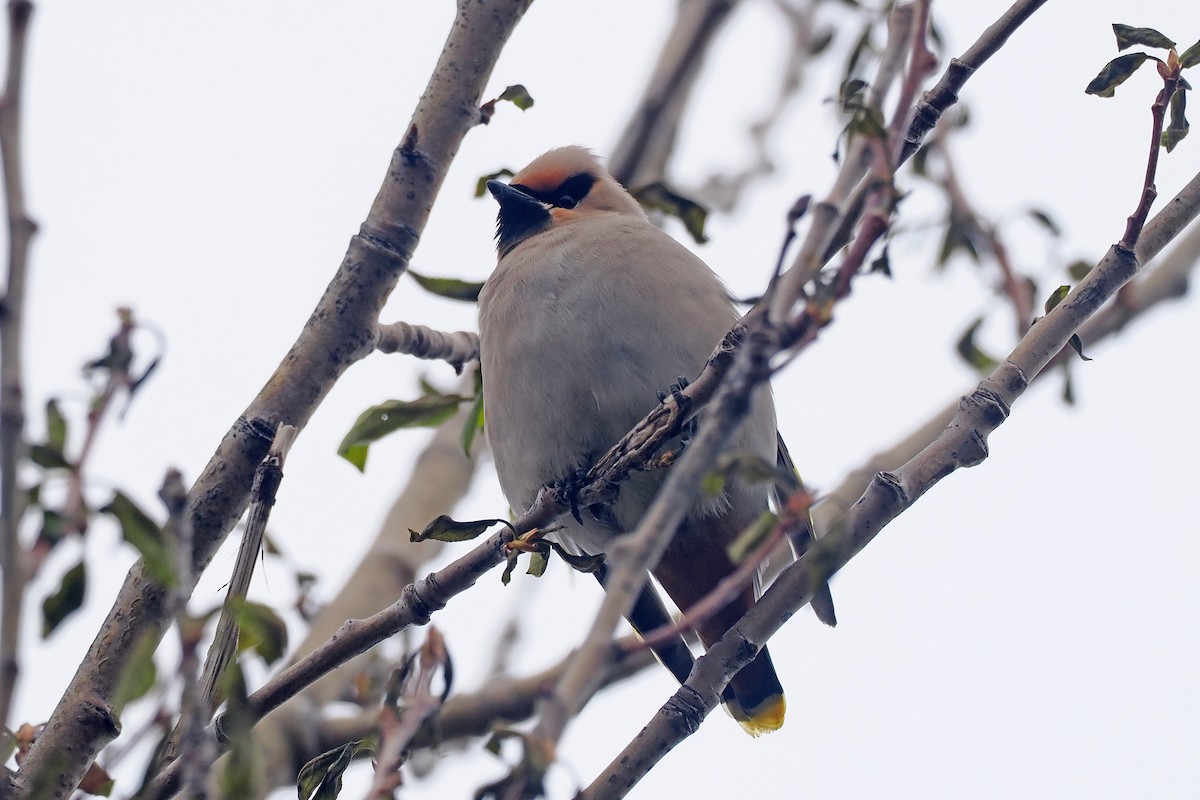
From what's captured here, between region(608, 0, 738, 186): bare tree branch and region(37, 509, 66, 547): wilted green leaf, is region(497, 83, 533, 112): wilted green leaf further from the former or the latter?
region(608, 0, 738, 186): bare tree branch

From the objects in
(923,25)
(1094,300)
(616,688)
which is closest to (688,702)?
(1094,300)

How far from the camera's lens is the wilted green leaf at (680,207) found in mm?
3910

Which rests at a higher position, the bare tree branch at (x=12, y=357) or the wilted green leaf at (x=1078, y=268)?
the wilted green leaf at (x=1078, y=268)

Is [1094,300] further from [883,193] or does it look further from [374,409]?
[374,409]

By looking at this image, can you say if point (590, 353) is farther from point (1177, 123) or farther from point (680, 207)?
point (1177, 123)

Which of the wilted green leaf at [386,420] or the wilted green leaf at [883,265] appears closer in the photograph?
the wilted green leaf at [883,265]

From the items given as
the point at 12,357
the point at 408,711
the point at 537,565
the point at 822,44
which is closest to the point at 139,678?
the point at 408,711

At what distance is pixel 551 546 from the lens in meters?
2.90

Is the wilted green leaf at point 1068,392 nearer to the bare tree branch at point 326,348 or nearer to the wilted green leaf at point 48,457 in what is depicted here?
the bare tree branch at point 326,348

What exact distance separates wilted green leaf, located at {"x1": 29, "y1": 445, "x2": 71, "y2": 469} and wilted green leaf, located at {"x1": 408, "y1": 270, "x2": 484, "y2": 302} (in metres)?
1.73

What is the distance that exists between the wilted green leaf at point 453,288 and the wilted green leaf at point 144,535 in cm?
185

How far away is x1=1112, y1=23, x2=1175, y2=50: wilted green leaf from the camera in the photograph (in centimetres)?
256

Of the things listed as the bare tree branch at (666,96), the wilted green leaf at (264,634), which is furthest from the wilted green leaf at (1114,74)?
the bare tree branch at (666,96)

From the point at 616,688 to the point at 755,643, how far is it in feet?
6.48
